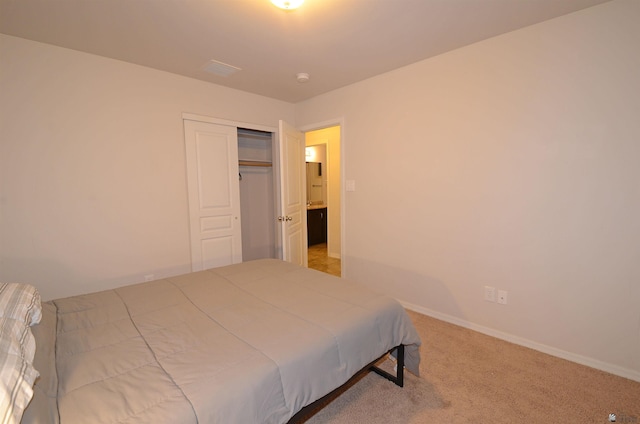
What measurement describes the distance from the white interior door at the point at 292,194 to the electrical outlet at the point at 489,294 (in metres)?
2.07

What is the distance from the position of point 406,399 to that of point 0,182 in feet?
11.1

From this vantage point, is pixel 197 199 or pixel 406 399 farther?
pixel 197 199

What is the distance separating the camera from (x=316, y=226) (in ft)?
20.5

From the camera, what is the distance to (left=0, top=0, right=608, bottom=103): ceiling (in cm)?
191

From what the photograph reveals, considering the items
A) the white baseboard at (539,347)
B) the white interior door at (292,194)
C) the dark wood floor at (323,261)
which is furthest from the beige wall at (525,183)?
the dark wood floor at (323,261)

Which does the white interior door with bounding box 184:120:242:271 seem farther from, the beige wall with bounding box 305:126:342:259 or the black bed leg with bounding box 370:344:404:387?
the black bed leg with bounding box 370:344:404:387

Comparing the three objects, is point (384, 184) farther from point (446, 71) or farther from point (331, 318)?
point (331, 318)

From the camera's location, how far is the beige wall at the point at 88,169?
2.30m

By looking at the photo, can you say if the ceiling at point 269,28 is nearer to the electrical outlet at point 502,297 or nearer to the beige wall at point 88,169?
the beige wall at point 88,169

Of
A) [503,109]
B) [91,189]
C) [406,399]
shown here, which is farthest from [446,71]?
[91,189]

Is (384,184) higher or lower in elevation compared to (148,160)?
lower

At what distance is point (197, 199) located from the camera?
3340 mm

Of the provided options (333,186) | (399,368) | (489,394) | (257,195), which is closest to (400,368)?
(399,368)

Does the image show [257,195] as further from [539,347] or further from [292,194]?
[539,347]
